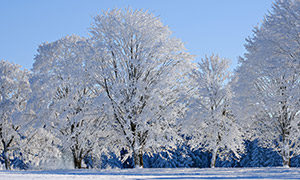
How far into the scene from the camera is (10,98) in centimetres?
2973

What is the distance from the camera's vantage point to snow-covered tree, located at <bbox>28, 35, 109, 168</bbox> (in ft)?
72.1

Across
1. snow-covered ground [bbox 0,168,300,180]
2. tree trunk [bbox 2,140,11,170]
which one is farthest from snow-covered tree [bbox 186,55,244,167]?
tree trunk [bbox 2,140,11,170]

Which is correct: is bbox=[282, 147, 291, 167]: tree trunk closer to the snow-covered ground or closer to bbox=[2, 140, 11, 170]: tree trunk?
the snow-covered ground

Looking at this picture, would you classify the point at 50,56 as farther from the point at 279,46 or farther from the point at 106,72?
the point at 279,46

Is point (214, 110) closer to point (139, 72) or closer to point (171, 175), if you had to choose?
point (139, 72)

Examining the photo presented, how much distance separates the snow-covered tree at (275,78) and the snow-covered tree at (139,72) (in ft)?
15.5

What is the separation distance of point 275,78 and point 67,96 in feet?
47.1

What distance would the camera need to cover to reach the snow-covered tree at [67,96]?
22.0m

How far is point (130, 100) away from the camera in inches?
776

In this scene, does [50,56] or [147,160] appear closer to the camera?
[50,56]

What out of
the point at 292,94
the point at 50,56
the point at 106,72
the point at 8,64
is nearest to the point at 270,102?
the point at 292,94

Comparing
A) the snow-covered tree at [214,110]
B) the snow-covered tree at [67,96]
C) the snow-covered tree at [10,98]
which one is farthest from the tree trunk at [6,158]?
the snow-covered tree at [214,110]

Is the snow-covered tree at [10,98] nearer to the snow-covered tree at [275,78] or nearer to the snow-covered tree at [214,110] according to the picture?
the snow-covered tree at [214,110]

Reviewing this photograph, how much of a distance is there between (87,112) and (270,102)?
1124 cm
